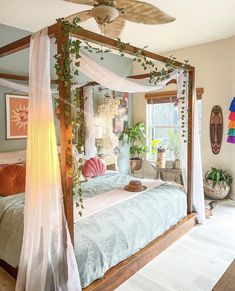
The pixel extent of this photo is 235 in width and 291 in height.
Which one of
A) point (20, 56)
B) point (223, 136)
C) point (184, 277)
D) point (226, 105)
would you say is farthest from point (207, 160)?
point (20, 56)

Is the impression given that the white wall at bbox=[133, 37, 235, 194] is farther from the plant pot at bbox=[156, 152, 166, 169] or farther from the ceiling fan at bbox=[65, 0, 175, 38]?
the ceiling fan at bbox=[65, 0, 175, 38]

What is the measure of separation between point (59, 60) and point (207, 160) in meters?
3.69

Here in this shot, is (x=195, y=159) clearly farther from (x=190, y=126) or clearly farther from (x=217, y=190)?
(x=217, y=190)

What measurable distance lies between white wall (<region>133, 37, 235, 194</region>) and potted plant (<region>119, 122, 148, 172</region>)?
4.27 feet

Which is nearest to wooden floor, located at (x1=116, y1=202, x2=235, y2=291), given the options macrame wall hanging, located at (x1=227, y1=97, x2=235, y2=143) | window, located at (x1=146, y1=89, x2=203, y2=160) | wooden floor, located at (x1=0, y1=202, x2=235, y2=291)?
wooden floor, located at (x1=0, y1=202, x2=235, y2=291)

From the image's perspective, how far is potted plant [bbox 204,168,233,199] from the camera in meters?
4.32

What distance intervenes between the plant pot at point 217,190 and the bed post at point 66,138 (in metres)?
3.10

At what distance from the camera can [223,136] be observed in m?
4.52

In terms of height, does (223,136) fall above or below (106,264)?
above

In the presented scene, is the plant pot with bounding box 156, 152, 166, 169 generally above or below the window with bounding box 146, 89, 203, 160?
below

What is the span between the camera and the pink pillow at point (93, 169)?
3.79 metres

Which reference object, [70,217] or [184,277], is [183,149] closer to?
[184,277]

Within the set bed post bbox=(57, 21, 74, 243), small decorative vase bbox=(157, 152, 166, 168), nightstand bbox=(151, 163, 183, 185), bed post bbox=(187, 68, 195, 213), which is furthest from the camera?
small decorative vase bbox=(157, 152, 166, 168)

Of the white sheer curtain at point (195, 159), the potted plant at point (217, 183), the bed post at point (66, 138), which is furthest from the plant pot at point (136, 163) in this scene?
the bed post at point (66, 138)
